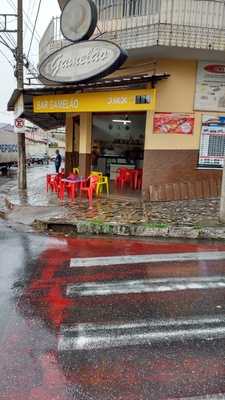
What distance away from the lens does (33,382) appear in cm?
323

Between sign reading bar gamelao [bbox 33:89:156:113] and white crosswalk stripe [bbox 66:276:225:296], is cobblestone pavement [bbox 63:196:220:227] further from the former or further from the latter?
white crosswalk stripe [bbox 66:276:225:296]

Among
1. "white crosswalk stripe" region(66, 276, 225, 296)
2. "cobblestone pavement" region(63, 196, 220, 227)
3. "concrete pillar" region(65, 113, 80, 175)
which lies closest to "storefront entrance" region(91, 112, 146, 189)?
"concrete pillar" region(65, 113, 80, 175)

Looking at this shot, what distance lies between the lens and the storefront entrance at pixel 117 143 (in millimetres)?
16578

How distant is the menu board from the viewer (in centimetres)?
1223

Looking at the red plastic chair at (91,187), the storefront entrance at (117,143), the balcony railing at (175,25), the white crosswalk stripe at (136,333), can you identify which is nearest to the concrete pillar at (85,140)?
the red plastic chair at (91,187)

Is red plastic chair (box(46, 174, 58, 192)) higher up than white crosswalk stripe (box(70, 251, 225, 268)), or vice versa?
red plastic chair (box(46, 174, 58, 192))

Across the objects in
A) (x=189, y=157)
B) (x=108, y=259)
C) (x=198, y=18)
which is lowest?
(x=108, y=259)

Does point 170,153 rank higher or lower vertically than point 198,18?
lower

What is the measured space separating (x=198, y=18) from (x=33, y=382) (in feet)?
35.0

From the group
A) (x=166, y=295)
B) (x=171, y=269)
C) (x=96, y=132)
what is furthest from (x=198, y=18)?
(x=166, y=295)

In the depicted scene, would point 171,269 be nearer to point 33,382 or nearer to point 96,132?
point 33,382

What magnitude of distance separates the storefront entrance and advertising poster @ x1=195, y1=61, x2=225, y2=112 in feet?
14.6

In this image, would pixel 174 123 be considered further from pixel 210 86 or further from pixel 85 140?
pixel 85 140

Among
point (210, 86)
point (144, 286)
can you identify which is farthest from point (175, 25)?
point (144, 286)
